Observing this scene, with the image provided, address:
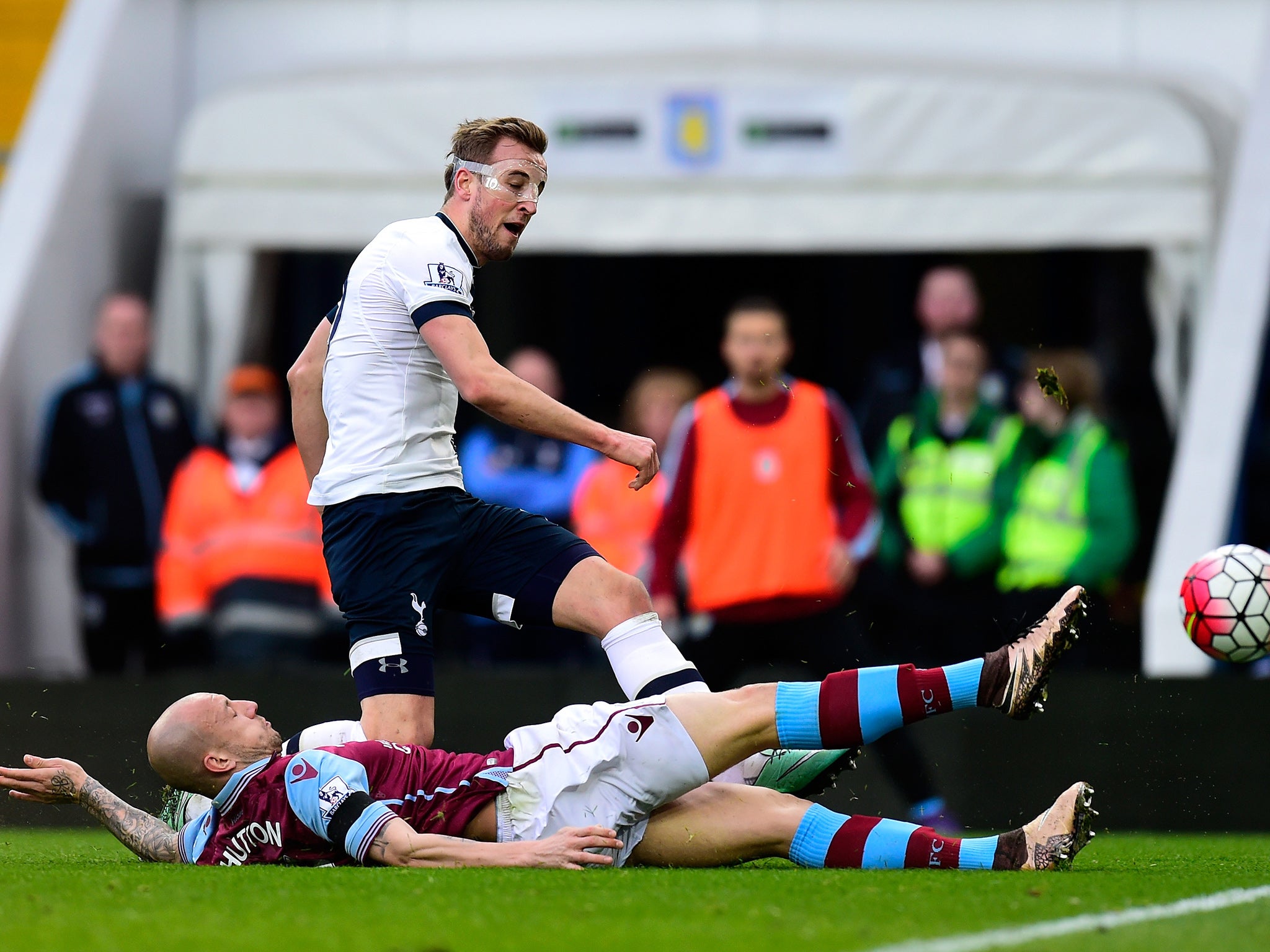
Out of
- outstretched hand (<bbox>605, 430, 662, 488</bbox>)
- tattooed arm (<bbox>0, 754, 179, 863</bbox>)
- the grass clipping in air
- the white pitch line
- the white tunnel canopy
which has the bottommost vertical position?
tattooed arm (<bbox>0, 754, 179, 863</bbox>)

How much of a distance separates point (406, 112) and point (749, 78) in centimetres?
196

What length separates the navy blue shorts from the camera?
5.39 m

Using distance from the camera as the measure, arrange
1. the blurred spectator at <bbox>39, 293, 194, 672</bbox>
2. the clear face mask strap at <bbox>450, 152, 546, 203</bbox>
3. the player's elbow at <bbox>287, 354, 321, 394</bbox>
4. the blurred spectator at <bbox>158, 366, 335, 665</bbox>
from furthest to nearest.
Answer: the blurred spectator at <bbox>39, 293, 194, 672</bbox> < the blurred spectator at <bbox>158, 366, 335, 665</bbox> < the player's elbow at <bbox>287, 354, 321, 394</bbox> < the clear face mask strap at <bbox>450, 152, 546, 203</bbox>

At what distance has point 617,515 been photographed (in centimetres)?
903

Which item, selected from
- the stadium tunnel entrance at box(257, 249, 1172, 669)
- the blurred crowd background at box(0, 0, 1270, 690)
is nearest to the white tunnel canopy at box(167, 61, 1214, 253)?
the blurred crowd background at box(0, 0, 1270, 690)

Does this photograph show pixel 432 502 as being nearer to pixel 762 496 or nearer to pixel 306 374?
pixel 306 374

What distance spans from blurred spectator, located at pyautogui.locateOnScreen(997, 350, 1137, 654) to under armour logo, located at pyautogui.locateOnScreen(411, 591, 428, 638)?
3.68 meters

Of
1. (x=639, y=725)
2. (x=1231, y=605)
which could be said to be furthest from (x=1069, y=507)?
(x=639, y=725)

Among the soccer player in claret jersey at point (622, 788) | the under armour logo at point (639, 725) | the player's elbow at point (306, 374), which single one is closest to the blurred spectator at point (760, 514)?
the player's elbow at point (306, 374)

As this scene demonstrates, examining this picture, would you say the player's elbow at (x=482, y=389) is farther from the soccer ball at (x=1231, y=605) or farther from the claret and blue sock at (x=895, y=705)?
the soccer ball at (x=1231, y=605)

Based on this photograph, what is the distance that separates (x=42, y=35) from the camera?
1298 cm

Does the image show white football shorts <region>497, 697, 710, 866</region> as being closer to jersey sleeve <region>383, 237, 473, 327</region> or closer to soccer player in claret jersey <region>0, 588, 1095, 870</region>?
soccer player in claret jersey <region>0, 588, 1095, 870</region>

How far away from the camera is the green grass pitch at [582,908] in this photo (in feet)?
12.3

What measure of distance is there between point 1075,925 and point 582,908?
1.03 metres
